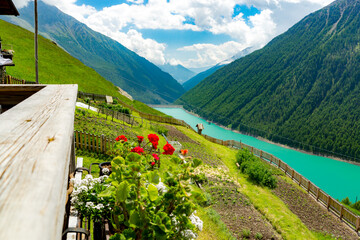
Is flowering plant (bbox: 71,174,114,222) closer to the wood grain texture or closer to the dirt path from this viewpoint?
the wood grain texture

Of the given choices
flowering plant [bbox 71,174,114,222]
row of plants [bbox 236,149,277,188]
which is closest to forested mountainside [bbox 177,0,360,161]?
row of plants [bbox 236,149,277,188]

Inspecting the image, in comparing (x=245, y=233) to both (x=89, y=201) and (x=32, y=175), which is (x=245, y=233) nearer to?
(x=89, y=201)

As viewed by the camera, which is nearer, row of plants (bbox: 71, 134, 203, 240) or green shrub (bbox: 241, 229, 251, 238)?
row of plants (bbox: 71, 134, 203, 240)

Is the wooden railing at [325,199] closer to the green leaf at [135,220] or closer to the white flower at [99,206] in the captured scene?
the white flower at [99,206]

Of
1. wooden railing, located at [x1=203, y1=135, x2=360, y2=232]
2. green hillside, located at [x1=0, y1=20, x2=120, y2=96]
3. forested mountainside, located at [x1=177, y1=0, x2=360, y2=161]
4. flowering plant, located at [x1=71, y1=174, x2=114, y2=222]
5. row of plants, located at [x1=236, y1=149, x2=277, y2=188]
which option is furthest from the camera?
forested mountainside, located at [x1=177, y1=0, x2=360, y2=161]

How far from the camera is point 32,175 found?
717 millimetres

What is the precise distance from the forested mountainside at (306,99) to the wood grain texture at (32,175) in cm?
12041

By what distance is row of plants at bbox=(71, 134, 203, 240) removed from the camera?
2.40 metres

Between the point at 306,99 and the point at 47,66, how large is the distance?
496 ft

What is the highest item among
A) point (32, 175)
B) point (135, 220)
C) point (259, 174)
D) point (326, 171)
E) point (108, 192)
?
point (32, 175)

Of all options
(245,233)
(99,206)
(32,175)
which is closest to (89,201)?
(99,206)

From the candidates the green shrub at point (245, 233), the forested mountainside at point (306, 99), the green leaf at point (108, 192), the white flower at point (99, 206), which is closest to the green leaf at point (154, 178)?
the green leaf at point (108, 192)

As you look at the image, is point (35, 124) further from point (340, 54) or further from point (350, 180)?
point (340, 54)

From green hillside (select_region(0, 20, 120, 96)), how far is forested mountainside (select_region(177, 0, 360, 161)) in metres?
99.6
